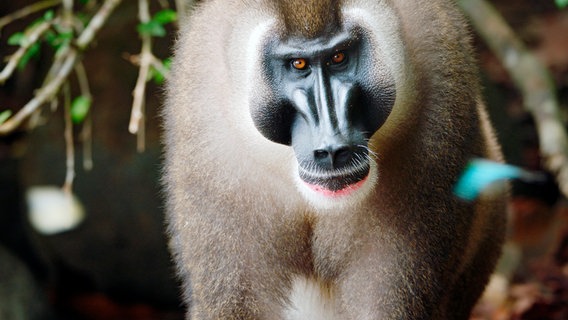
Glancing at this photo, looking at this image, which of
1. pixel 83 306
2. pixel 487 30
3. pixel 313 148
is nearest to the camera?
pixel 313 148

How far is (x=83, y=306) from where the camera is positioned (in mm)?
7168

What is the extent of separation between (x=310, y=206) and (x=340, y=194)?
0.33 meters

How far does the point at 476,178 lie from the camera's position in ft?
12.3

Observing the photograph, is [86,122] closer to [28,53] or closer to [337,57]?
[28,53]

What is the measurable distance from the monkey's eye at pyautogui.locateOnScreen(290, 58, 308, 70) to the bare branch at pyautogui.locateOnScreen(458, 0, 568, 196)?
253 cm

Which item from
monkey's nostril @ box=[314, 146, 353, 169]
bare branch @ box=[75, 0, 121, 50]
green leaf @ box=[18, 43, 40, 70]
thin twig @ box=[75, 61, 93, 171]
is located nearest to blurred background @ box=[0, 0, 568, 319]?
thin twig @ box=[75, 61, 93, 171]

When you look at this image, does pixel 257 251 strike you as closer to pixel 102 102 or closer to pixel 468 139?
pixel 468 139

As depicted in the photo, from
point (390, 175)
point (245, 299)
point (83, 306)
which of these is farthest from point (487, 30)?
point (83, 306)

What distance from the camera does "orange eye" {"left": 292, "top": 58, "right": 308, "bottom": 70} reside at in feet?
10.3

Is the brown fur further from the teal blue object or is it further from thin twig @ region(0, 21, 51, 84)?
thin twig @ region(0, 21, 51, 84)

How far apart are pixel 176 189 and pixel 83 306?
3.80 metres

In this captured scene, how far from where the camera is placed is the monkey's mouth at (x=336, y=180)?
10.2 feet

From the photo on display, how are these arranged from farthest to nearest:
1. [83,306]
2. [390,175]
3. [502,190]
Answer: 1. [83,306]
2. [502,190]
3. [390,175]

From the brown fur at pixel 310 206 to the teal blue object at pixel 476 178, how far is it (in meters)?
0.06
